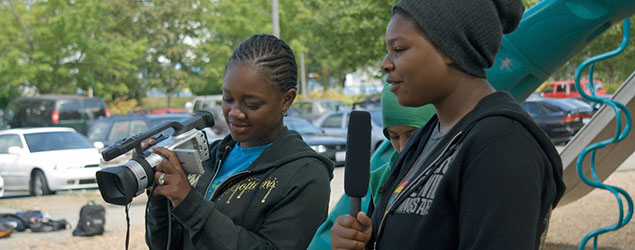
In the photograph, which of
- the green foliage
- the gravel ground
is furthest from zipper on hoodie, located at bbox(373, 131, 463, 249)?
the green foliage

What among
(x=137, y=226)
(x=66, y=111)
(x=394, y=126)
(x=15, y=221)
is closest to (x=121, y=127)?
(x=15, y=221)

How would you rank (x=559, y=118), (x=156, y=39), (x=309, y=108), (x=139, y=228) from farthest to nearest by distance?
(x=156, y=39) < (x=309, y=108) < (x=559, y=118) < (x=139, y=228)

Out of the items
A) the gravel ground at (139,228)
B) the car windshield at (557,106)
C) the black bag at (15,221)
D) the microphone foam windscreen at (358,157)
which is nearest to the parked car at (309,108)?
the car windshield at (557,106)

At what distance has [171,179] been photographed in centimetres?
222

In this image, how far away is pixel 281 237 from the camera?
2.37 metres

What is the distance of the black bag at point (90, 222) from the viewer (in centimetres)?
873

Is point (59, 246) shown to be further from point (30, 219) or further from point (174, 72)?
point (174, 72)

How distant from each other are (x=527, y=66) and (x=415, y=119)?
1211 mm

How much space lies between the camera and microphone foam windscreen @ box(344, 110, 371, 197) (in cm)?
171

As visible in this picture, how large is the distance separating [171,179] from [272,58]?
617mm

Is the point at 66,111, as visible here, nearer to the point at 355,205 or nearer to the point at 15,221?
the point at 15,221

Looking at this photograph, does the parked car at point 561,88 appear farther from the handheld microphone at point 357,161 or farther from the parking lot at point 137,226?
the handheld microphone at point 357,161

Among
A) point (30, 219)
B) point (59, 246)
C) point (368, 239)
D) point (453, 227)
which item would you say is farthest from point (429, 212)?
point (30, 219)

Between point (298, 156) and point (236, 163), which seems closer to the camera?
point (298, 156)
